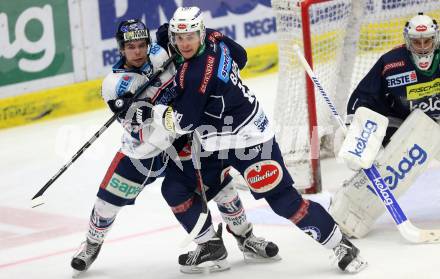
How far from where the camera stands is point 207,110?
4.53 m

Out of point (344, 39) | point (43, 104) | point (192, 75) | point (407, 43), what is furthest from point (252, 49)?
point (192, 75)

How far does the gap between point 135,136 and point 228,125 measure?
0.47 m

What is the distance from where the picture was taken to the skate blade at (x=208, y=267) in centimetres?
489

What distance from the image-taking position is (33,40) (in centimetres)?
803

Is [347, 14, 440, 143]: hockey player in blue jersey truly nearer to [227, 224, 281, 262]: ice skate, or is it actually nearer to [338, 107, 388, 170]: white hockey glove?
[338, 107, 388, 170]: white hockey glove

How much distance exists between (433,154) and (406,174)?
6.3 inches

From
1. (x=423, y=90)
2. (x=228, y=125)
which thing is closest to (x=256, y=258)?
(x=228, y=125)

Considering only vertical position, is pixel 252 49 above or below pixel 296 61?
below

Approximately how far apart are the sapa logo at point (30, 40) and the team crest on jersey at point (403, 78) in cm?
368

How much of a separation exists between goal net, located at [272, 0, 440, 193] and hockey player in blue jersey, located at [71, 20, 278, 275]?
1.28 meters

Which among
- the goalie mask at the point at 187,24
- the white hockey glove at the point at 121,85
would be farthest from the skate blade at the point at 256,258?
the goalie mask at the point at 187,24

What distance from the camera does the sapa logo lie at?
793 centimetres

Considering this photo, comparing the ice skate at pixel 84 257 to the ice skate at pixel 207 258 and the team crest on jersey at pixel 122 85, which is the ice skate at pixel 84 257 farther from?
the team crest on jersey at pixel 122 85

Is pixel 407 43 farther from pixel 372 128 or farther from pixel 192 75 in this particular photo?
pixel 192 75
